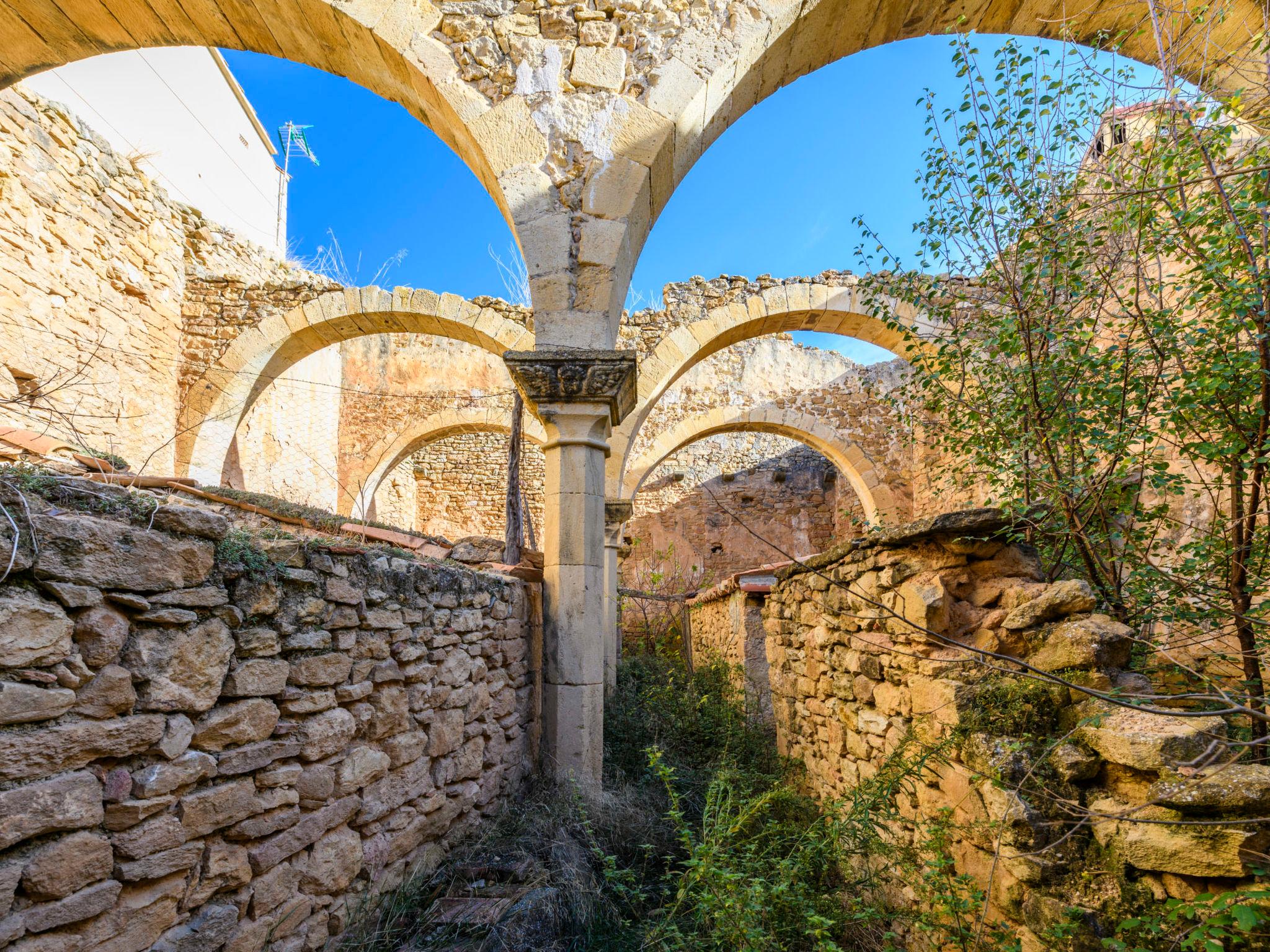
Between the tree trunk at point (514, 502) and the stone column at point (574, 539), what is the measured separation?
677 mm

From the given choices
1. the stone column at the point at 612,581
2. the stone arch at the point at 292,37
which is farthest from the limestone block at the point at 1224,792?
the stone column at the point at 612,581

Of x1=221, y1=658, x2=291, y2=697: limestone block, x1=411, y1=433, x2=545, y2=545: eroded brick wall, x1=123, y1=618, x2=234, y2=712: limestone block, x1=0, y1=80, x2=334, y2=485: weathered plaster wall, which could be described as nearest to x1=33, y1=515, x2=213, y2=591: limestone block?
x1=123, y1=618, x2=234, y2=712: limestone block

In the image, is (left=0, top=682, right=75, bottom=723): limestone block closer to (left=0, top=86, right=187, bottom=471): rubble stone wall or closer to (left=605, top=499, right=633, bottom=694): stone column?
(left=0, top=86, right=187, bottom=471): rubble stone wall

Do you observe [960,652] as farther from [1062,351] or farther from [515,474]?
[515,474]

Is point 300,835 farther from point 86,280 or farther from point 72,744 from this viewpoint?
point 86,280

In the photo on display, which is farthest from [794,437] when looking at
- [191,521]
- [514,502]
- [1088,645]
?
[191,521]

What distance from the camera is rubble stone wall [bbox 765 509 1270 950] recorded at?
62.2 inches

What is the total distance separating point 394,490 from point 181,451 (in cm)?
516

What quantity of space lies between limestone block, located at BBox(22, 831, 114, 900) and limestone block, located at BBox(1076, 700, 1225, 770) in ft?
8.30

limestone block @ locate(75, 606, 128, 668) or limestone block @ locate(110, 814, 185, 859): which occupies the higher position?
limestone block @ locate(75, 606, 128, 668)

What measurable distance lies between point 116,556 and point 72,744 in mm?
401

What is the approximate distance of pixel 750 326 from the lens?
Result: 7.87 meters

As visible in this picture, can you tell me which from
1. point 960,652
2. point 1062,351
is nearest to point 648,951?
point 960,652

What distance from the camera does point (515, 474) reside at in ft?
17.3
